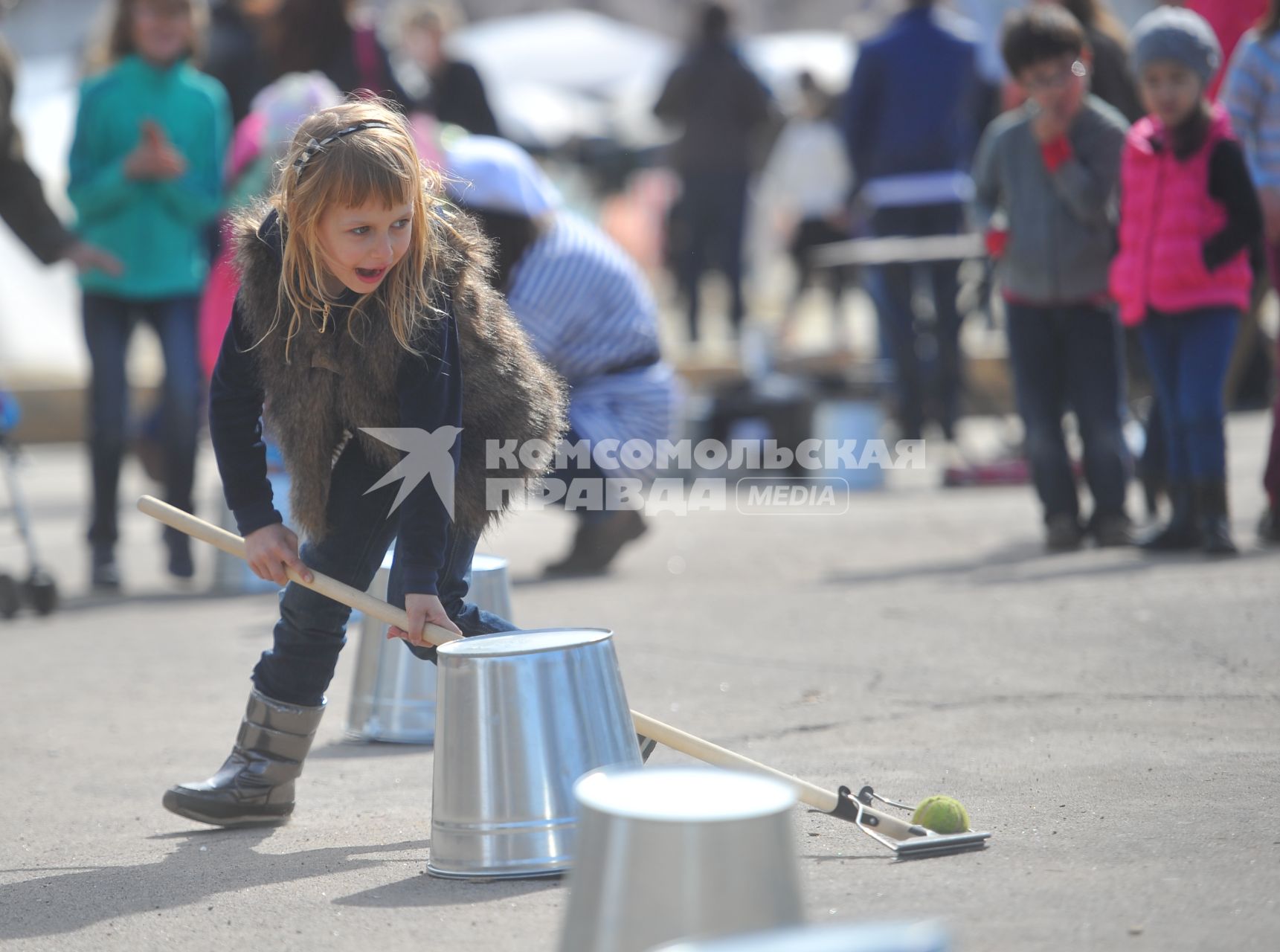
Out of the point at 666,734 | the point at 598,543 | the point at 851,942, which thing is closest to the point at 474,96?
the point at 598,543

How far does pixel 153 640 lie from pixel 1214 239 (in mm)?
3775

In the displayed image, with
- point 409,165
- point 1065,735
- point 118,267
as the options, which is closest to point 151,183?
point 118,267

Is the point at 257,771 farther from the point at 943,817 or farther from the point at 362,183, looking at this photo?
the point at 943,817

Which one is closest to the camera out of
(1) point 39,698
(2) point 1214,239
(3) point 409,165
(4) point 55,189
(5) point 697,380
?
(3) point 409,165

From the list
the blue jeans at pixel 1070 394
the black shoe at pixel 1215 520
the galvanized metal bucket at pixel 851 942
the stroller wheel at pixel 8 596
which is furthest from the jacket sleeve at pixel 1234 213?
the galvanized metal bucket at pixel 851 942

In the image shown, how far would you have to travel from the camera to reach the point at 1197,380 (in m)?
6.14

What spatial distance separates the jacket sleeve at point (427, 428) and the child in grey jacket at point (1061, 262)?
3429 mm

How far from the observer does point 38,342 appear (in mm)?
12820

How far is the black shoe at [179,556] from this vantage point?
698 cm

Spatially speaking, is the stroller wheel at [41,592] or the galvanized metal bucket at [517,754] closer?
the galvanized metal bucket at [517,754]

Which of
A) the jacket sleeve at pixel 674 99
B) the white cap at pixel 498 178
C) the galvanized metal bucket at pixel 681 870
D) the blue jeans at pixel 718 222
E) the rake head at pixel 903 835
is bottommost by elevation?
the rake head at pixel 903 835

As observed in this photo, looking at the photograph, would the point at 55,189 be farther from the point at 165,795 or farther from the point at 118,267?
the point at 165,795

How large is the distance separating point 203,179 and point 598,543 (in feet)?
6.91

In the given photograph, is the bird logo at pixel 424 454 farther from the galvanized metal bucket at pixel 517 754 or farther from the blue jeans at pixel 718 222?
the blue jeans at pixel 718 222
